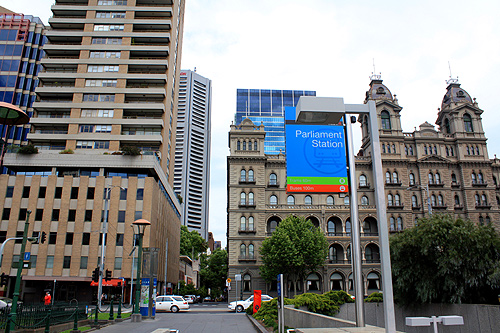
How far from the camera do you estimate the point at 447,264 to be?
18734 millimetres

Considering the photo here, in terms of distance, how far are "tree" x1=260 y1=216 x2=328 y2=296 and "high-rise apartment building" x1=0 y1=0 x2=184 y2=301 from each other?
51.6 feet

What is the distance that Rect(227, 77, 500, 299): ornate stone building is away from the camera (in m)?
58.2

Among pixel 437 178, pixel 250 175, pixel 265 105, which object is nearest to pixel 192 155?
pixel 265 105

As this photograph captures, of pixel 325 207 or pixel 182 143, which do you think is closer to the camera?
pixel 325 207

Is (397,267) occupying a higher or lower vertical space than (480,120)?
lower

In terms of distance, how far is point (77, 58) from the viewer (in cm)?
6159

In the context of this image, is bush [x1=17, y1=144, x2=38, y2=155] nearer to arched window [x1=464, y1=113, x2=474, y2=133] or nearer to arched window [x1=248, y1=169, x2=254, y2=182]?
arched window [x1=248, y1=169, x2=254, y2=182]

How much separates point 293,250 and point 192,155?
141253mm

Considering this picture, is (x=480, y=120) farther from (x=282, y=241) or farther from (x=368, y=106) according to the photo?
(x=368, y=106)

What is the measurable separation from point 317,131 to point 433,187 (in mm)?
58999

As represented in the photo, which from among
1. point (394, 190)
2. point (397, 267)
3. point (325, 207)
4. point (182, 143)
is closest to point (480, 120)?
point (394, 190)

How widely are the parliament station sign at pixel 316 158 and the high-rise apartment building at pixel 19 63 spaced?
69.5 meters

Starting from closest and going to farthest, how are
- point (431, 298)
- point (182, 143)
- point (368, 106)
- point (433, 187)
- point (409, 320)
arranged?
point (409, 320), point (368, 106), point (431, 298), point (433, 187), point (182, 143)

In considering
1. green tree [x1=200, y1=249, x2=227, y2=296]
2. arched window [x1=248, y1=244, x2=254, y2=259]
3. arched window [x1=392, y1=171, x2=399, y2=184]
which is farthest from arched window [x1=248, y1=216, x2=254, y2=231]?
green tree [x1=200, y1=249, x2=227, y2=296]
